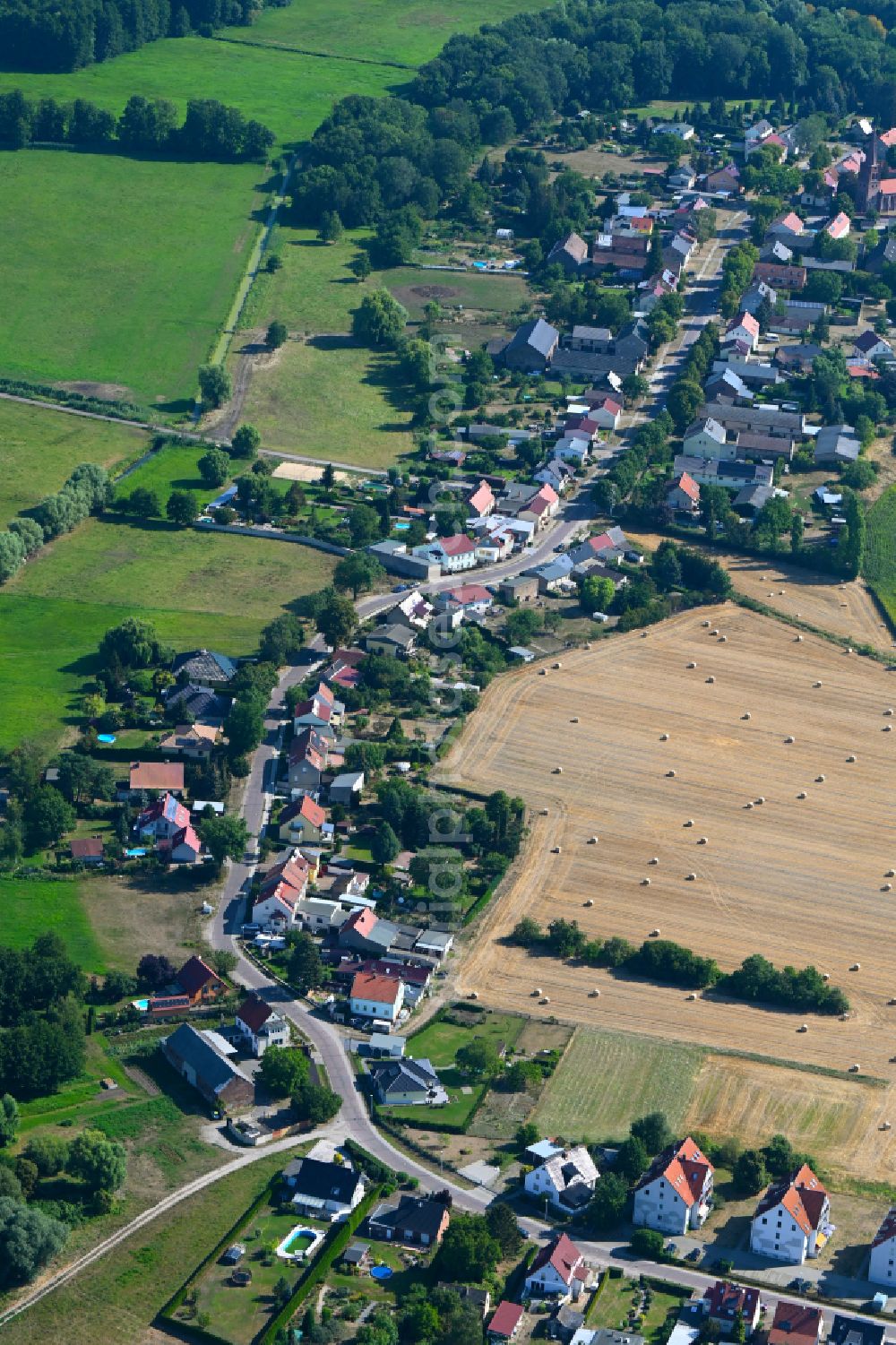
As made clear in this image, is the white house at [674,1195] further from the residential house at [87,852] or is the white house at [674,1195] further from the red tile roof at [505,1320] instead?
the residential house at [87,852]

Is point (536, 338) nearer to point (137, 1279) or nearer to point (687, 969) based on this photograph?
point (687, 969)

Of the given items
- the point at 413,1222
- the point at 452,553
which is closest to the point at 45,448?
the point at 452,553

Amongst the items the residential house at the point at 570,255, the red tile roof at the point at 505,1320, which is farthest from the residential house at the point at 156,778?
the residential house at the point at 570,255

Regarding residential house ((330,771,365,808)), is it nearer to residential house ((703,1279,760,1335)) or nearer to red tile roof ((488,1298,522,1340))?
red tile roof ((488,1298,522,1340))

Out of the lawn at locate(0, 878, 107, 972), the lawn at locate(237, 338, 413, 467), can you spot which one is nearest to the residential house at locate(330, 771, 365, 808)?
the lawn at locate(0, 878, 107, 972)

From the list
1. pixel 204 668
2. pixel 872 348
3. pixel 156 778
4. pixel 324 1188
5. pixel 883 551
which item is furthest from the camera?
pixel 872 348
